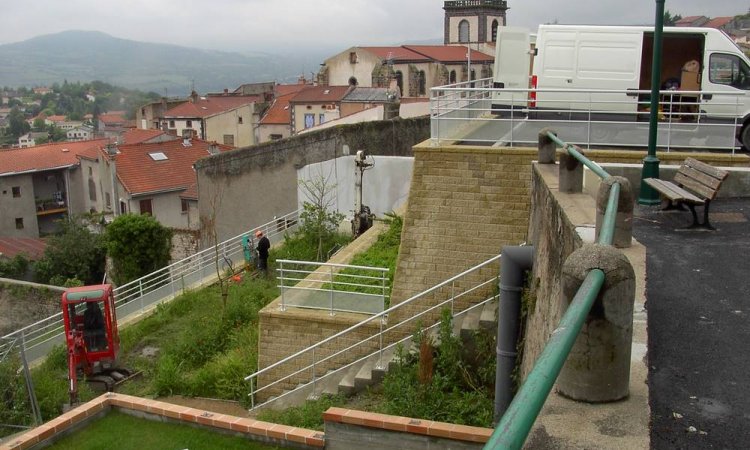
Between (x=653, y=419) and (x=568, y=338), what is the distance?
157cm

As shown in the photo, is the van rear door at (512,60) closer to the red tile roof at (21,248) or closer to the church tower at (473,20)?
the red tile roof at (21,248)

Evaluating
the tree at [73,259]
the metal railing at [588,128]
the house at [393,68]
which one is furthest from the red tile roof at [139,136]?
the metal railing at [588,128]

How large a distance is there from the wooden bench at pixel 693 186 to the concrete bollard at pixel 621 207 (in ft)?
8.09

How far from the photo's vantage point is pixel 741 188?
30.2 feet

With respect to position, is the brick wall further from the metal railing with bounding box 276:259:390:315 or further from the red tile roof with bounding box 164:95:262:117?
the red tile roof with bounding box 164:95:262:117

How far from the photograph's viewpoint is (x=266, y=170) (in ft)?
71.8

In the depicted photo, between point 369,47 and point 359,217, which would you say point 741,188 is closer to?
point 359,217

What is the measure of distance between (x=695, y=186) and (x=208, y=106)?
6047 cm

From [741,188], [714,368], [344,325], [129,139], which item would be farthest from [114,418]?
[129,139]

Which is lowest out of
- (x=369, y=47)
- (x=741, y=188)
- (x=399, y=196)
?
(x=399, y=196)

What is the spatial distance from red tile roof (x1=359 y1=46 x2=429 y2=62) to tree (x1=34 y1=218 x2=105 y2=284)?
33414mm

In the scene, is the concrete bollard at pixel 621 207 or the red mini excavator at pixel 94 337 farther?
the red mini excavator at pixel 94 337

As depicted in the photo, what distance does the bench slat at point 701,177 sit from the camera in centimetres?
779

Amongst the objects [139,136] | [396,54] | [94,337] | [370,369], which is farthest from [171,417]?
[396,54]
